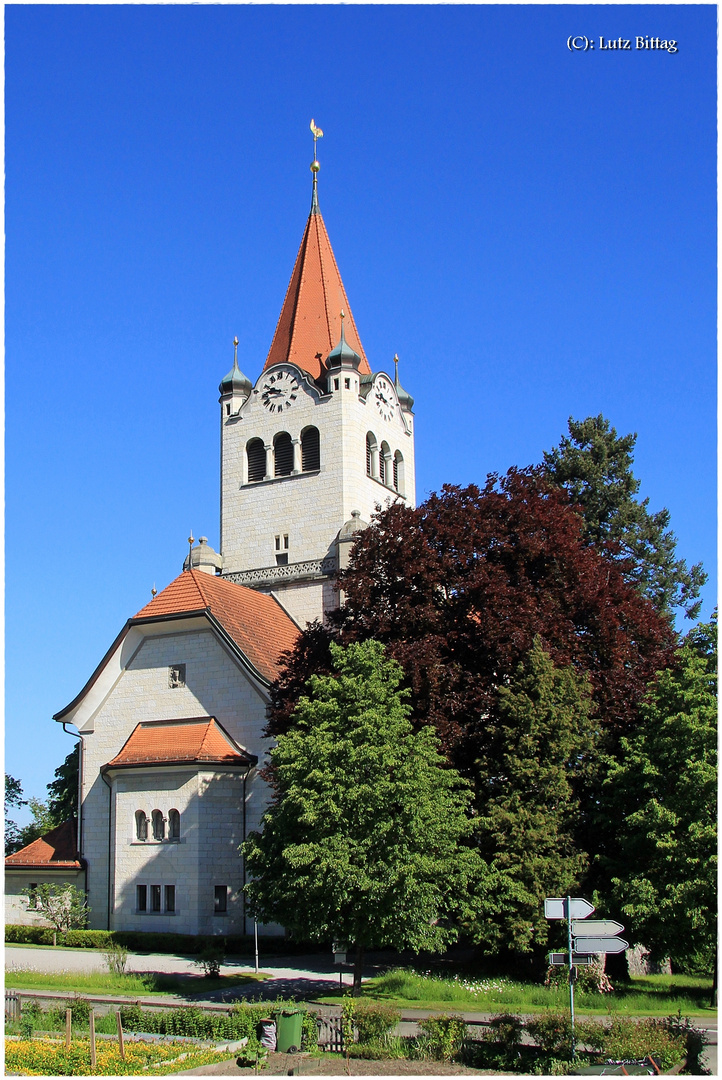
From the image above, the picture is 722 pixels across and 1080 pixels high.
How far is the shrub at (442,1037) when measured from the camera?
50.2ft

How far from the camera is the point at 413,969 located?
83.6 ft

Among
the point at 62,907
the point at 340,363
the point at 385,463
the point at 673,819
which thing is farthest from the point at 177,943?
the point at 340,363

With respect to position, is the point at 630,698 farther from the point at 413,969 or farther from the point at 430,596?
the point at 413,969

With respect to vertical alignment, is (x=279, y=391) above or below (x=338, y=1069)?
above

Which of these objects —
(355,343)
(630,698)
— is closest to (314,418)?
(355,343)

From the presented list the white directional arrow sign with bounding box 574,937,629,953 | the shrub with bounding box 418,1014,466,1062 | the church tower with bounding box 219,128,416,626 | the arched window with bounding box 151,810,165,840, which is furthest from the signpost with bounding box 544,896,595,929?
the church tower with bounding box 219,128,416,626

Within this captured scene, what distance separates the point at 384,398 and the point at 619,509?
38.8 ft

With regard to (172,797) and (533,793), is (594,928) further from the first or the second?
(172,797)

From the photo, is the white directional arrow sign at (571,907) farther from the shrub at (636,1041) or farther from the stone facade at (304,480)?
the stone facade at (304,480)

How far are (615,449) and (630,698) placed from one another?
22385 millimetres

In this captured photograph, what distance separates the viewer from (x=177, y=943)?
2953 centimetres

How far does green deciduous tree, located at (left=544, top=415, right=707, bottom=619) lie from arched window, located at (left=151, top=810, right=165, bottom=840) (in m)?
23.5

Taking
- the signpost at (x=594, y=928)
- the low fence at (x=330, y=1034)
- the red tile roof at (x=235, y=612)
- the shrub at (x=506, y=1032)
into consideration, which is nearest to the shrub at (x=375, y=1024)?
the low fence at (x=330, y=1034)

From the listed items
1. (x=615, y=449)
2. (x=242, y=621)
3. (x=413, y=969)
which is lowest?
(x=413, y=969)
